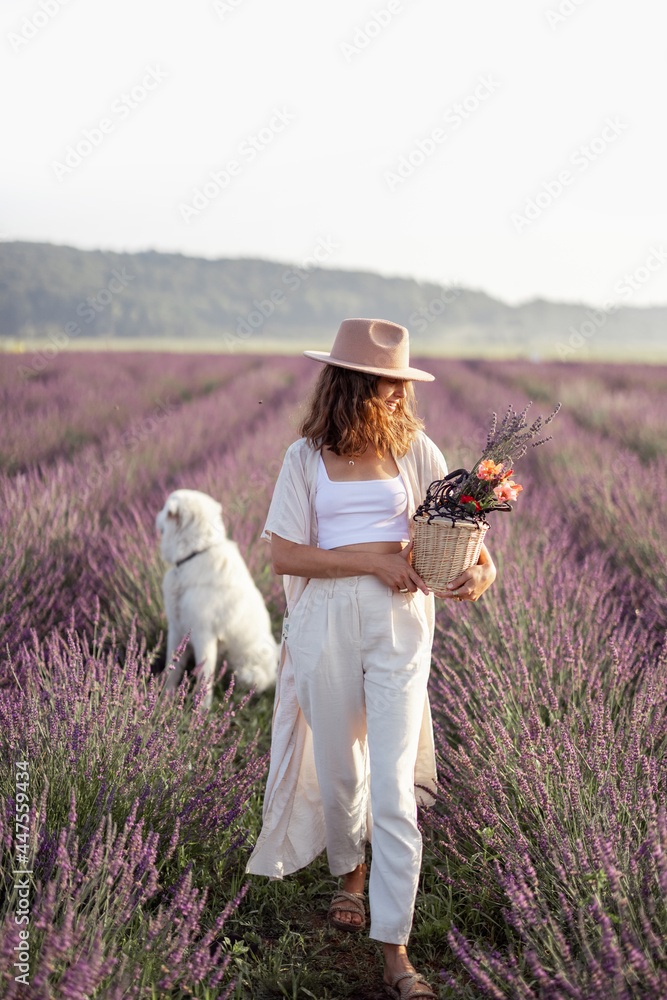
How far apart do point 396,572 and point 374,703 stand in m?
0.35

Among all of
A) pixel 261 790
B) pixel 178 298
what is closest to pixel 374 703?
pixel 261 790

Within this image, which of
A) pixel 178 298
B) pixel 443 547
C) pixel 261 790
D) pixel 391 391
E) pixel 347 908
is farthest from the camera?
pixel 178 298

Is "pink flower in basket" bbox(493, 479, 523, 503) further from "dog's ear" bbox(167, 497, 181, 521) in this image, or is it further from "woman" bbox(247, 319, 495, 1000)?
"dog's ear" bbox(167, 497, 181, 521)

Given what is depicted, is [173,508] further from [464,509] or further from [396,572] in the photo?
[464,509]

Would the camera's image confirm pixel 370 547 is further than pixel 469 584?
Yes

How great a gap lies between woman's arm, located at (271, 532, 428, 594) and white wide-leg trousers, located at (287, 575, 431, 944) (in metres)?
0.04

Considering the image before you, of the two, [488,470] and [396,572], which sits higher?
[488,470]

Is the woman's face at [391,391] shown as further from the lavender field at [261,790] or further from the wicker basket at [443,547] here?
the wicker basket at [443,547]

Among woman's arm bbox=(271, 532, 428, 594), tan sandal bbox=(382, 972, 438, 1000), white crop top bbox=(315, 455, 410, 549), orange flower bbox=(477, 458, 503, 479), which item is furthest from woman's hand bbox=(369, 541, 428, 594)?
tan sandal bbox=(382, 972, 438, 1000)

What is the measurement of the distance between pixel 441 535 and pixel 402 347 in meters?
0.56

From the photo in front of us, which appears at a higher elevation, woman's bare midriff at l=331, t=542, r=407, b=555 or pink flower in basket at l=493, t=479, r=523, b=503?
pink flower in basket at l=493, t=479, r=523, b=503

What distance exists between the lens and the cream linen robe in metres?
2.02

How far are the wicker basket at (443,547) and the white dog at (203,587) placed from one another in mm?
1678

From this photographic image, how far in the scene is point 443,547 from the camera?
5.92 feet
